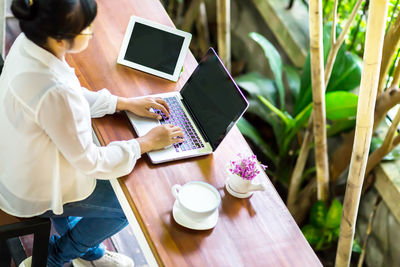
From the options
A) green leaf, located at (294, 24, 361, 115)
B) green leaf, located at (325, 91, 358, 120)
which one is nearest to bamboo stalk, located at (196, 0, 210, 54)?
green leaf, located at (294, 24, 361, 115)

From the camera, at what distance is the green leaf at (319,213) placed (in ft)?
7.52

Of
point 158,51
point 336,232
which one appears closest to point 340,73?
point 336,232

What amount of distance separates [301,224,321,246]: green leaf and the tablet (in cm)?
104

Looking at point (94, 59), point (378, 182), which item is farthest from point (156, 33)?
point (378, 182)

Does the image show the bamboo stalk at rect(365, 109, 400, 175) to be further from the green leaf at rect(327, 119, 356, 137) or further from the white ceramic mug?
the white ceramic mug

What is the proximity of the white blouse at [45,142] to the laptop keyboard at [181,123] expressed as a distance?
178 mm

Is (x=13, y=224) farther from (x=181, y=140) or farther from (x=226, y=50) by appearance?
(x=226, y=50)

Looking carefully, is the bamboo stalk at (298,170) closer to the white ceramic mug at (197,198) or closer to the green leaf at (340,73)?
the green leaf at (340,73)

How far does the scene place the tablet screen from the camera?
1795 mm

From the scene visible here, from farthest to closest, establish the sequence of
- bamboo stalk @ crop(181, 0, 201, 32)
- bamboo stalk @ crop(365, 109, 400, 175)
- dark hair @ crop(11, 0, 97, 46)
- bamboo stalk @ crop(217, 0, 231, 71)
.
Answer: bamboo stalk @ crop(181, 0, 201, 32) → bamboo stalk @ crop(217, 0, 231, 71) → bamboo stalk @ crop(365, 109, 400, 175) → dark hair @ crop(11, 0, 97, 46)

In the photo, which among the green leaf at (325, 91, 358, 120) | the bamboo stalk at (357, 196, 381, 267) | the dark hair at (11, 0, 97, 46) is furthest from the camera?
the bamboo stalk at (357, 196, 381, 267)

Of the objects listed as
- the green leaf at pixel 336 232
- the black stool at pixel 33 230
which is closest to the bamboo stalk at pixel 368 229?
the green leaf at pixel 336 232

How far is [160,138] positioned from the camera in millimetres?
1505

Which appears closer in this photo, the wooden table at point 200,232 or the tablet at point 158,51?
the wooden table at point 200,232
